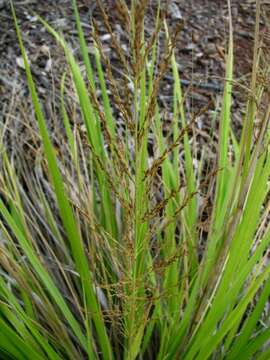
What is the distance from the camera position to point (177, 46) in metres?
2.21

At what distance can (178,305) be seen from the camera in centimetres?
108

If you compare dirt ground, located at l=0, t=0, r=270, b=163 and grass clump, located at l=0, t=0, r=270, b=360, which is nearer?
grass clump, located at l=0, t=0, r=270, b=360

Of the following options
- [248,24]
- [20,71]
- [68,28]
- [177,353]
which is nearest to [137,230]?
[177,353]

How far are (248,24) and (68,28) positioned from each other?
0.76m

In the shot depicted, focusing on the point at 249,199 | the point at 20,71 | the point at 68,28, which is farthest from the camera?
the point at 68,28

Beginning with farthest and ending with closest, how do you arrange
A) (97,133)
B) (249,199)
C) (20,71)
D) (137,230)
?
1. (20,71)
2. (97,133)
3. (249,199)
4. (137,230)

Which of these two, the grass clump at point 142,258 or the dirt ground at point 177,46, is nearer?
the grass clump at point 142,258

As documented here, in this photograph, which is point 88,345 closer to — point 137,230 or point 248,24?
point 137,230

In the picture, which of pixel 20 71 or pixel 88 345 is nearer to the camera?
pixel 88 345

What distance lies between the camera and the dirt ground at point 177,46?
194 centimetres

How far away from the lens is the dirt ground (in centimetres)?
194

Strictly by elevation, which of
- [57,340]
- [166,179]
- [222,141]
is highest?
[222,141]

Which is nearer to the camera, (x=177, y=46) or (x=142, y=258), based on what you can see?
(x=142, y=258)

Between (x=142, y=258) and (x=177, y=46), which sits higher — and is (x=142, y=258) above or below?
above
